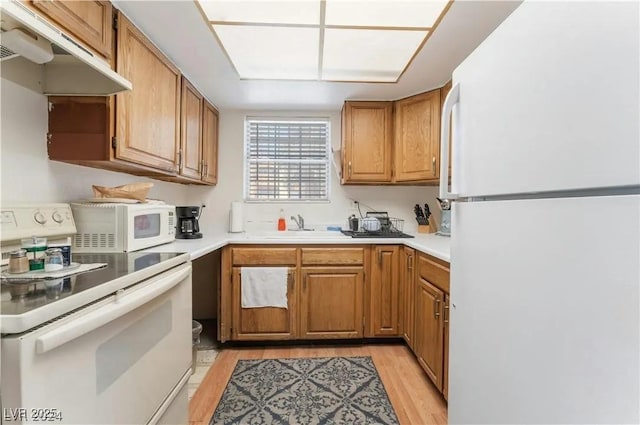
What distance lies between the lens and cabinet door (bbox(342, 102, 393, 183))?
2.71 meters

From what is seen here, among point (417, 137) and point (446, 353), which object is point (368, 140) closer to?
point (417, 137)

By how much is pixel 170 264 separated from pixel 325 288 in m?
1.40

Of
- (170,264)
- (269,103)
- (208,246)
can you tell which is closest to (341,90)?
(269,103)

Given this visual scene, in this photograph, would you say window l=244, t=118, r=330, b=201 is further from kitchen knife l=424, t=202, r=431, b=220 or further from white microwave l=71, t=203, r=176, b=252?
white microwave l=71, t=203, r=176, b=252

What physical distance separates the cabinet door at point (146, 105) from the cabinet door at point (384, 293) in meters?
1.68

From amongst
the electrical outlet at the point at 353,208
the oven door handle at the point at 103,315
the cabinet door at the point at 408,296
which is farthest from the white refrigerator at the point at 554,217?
the electrical outlet at the point at 353,208

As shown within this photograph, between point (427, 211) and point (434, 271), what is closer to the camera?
point (434, 271)

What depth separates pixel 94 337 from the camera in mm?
775

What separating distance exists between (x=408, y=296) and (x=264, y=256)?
1.16 meters

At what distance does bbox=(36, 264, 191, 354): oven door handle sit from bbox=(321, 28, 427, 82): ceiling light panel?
1.54 metres

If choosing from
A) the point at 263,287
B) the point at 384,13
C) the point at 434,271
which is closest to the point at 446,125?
the point at 384,13

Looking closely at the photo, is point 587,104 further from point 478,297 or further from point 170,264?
point 170,264

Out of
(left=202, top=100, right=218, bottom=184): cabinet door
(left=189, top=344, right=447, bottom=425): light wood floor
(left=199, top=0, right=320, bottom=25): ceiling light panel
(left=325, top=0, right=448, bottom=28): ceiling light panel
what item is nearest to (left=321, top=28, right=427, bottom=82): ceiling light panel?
(left=325, top=0, right=448, bottom=28): ceiling light panel

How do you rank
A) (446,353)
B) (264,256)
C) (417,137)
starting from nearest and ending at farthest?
(446,353), (264,256), (417,137)
